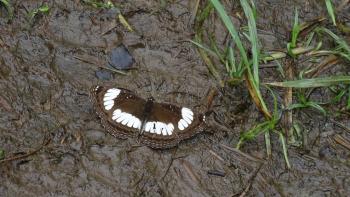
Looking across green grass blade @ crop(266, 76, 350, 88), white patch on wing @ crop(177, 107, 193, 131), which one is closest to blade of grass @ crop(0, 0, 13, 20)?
white patch on wing @ crop(177, 107, 193, 131)

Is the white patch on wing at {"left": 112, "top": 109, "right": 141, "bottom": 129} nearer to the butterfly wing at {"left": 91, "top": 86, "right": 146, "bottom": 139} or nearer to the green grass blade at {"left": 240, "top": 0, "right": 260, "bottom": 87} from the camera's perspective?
the butterfly wing at {"left": 91, "top": 86, "right": 146, "bottom": 139}

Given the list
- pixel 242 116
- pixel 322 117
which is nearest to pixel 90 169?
pixel 242 116

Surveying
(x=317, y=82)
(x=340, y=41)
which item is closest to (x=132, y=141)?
(x=317, y=82)

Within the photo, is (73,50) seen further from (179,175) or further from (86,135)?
(179,175)

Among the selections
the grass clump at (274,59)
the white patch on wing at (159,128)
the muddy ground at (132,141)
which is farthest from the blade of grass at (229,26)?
the white patch on wing at (159,128)

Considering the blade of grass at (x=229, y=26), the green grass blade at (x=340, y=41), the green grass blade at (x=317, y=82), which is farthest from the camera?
the green grass blade at (x=340, y=41)

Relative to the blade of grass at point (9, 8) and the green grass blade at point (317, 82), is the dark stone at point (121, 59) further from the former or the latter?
the green grass blade at point (317, 82)
